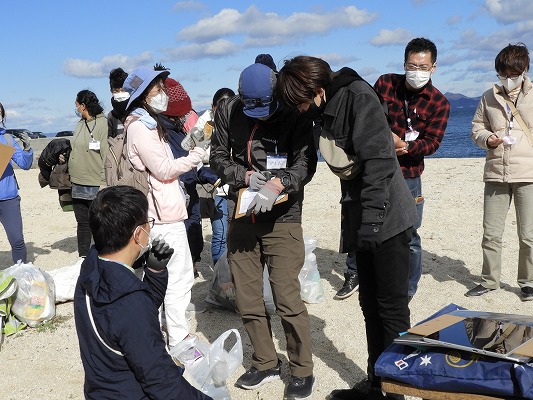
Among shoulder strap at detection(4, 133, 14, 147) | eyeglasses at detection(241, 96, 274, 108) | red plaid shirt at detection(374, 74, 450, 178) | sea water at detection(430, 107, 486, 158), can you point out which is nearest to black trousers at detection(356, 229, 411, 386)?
eyeglasses at detection(241, 96, 274, 108)

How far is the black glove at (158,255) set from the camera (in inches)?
103

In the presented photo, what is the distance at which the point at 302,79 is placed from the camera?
121 inches

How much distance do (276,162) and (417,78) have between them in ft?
5.34

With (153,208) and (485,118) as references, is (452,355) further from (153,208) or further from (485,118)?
(485,118)

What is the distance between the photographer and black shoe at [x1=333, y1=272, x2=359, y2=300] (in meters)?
5.46

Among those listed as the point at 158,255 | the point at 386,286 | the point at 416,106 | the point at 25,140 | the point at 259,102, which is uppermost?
the point at 259,102

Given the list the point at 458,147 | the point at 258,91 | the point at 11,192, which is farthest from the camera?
the point at 458,147

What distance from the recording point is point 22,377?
425 centimetres

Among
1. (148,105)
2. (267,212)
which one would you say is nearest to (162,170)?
(148,105)

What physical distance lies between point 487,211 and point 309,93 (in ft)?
9.46

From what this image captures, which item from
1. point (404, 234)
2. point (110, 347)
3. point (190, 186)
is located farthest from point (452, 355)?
point (190, 186)

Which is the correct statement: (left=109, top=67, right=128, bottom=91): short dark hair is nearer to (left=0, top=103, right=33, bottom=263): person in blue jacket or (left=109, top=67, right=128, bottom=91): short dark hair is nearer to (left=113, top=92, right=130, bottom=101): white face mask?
(left=113, top=92, right=130, bottom=101): white face mask

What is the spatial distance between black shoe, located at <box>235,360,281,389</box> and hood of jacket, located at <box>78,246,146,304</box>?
1.84 m

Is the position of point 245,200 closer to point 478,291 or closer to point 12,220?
point 478,291
